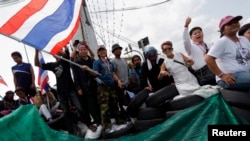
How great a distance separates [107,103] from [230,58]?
94.3 inches

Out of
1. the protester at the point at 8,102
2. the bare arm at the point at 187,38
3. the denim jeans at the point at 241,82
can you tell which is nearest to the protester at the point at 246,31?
the bare arm at the point at 187,38

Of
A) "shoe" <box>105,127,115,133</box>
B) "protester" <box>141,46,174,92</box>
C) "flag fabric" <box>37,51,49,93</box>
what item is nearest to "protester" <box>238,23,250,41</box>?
"protester" <box>141,46,174,92</box>

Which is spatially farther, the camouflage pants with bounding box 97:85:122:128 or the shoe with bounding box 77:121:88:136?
the shoe with bounding box 77:121:88:136

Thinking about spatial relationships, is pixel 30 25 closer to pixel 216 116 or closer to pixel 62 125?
pixel 62 125

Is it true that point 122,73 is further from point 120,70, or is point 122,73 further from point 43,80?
point 43,80

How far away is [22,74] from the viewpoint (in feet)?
20.3

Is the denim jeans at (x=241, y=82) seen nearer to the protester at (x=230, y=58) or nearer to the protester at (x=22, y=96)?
the protester at (x=230, y=58)

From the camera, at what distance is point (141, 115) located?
454 cm

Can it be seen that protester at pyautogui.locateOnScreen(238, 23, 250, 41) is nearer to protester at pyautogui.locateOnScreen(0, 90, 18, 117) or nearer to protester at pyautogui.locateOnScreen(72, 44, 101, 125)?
protester at pyautogui.locateOnScreen(72, 44, 101, 125)

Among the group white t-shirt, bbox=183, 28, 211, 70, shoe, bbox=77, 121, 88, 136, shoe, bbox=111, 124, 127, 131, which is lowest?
shoe, bbox=77, 121, 88, 136

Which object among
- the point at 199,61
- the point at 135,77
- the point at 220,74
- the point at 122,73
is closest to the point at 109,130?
the point at 122,73

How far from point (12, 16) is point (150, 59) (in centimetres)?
235

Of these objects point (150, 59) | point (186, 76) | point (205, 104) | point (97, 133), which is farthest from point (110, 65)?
point (205, 104)

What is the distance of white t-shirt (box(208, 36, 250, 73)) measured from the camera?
3477 mm
